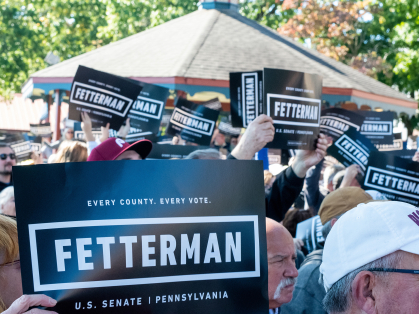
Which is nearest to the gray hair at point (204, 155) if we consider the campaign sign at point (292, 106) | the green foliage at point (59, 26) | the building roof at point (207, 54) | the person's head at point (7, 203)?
the campaign sign at point (292, 106)

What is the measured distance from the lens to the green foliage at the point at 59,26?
21.7 meters

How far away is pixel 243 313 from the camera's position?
1632mm

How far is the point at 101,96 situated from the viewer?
4.93 m

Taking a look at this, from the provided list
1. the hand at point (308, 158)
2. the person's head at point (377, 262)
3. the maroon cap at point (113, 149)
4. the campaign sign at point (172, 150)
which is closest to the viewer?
the person's head at point (377, 262)

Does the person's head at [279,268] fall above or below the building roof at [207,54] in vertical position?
below

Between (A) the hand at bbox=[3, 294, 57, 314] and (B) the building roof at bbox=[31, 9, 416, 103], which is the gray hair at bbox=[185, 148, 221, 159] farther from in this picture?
(B) the building roof at bbox=[31, 9, 416, 103]

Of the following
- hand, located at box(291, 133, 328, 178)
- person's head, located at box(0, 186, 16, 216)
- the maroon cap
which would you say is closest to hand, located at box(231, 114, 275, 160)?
hand, located at box(291, 133, 328, 178)

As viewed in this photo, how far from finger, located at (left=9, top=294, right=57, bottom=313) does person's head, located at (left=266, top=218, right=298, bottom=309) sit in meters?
1.44

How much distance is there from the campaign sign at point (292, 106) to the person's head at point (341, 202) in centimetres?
43

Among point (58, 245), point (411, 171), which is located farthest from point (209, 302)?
point (411, 171)

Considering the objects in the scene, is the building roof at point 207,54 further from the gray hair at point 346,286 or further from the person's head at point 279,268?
the gray hair at point 346,286

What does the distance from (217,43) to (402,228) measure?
11.5m

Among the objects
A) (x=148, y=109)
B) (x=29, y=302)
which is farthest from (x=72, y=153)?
(x=29, y=302)

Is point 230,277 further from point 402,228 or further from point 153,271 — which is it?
point 402,228
